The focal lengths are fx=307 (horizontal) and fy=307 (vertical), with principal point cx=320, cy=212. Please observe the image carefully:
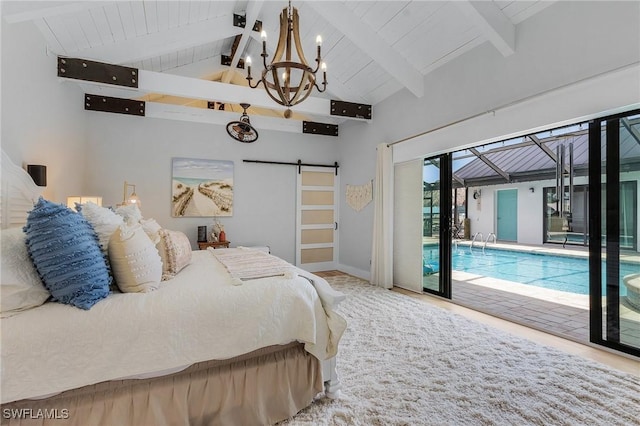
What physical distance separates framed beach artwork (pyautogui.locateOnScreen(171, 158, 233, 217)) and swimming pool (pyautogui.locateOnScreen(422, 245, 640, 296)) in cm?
338

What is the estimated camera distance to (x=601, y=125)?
2568 mm

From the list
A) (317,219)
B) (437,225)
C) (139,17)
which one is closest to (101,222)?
(139,17)

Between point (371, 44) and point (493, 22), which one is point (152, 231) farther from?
point (493, 22)

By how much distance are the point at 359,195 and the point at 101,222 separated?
431 centimetres

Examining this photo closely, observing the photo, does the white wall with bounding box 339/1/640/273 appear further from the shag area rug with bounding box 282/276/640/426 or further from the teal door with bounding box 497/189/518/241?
the teal door with bounding box 497/189/518/241

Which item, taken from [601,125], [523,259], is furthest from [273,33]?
[523,259]

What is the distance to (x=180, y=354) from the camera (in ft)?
4.76

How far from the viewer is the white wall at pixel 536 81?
2.37m

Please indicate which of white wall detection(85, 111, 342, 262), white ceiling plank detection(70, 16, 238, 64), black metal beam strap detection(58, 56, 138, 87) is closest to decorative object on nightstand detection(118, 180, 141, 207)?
white wall detection(85, 111, 342, 262)

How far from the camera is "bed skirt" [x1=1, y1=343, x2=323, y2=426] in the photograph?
4.38 feet

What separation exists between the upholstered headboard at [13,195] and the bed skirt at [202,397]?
4.68ft

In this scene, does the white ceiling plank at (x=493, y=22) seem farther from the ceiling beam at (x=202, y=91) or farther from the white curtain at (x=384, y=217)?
the ceiling beam at (x=202, y=91)

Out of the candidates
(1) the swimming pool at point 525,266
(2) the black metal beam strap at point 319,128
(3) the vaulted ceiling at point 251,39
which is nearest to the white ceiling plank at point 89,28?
(3) the vaulted ceiling at point 251,39

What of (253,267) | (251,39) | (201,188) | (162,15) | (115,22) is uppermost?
(251,39)
